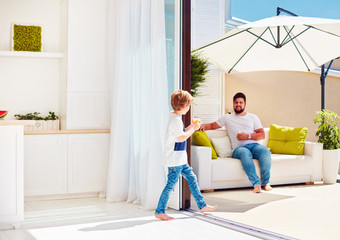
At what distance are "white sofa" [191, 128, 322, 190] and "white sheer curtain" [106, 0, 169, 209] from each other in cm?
95

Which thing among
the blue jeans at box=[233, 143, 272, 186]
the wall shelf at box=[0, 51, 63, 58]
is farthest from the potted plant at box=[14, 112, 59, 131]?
the blue jeans at box=[233, 143, 272, 186]

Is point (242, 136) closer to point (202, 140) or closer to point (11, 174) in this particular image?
point (202, 140)

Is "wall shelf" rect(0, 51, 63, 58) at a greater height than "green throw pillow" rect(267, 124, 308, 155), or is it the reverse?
"wall shelf" rect(0, 51, 63, 58)

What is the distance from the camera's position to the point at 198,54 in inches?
253

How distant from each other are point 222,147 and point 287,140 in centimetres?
110

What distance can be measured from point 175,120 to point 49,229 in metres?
1.29

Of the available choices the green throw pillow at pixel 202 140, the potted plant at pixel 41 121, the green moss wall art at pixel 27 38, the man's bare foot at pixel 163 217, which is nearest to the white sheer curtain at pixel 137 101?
the man's bare foot at pixel 163 217

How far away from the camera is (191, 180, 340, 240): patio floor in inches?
141

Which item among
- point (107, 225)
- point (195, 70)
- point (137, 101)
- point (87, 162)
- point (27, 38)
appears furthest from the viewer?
point (195, 70)

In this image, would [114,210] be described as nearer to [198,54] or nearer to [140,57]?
[140,57]

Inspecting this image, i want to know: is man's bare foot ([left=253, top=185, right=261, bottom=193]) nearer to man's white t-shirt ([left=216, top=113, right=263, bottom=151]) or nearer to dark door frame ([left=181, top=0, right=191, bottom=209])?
man's white t-shirt ([left=216, top=113, right=263, bottom=151])

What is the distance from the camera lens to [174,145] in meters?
3.77

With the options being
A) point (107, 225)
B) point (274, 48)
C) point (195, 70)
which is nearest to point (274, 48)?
point (274, 48)

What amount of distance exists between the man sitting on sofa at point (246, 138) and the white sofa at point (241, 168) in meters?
0.10
